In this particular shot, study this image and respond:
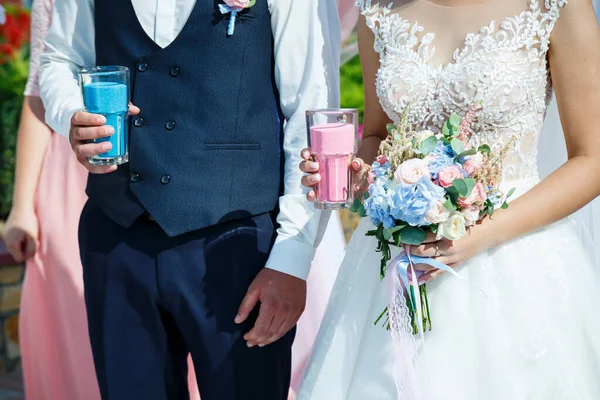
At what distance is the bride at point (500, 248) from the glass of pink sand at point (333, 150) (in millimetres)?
36

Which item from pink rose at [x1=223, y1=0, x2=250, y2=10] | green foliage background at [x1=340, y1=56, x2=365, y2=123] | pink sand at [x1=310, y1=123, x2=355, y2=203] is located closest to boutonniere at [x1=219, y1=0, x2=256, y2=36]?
pink rose at [x1=223, y1=0, x2=250, y2=10]

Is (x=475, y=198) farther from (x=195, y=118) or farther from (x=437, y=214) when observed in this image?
(x=195, y=118)

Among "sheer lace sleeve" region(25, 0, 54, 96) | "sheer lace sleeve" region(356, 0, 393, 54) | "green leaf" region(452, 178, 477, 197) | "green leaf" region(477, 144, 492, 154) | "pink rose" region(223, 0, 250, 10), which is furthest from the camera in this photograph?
"sheer lace sleeve" region(25, 0, 54, 96)

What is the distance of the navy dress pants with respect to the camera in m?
2.36

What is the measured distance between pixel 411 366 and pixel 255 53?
91cm

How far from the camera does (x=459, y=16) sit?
2.31 m

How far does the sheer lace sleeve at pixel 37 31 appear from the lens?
3.25m

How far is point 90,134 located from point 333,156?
608mm

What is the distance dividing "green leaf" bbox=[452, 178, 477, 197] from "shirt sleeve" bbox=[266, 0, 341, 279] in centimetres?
55

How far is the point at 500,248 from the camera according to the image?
87.8 inches

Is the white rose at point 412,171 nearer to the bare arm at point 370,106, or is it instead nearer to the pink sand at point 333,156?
the pink sand at point 333,156

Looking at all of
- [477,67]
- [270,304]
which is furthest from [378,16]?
[270,304]

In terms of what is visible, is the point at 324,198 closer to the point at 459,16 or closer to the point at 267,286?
the point at 267,286

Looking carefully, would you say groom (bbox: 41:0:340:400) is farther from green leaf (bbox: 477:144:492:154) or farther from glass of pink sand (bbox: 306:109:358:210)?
green leaf (bbox: 477:144:492:154)
